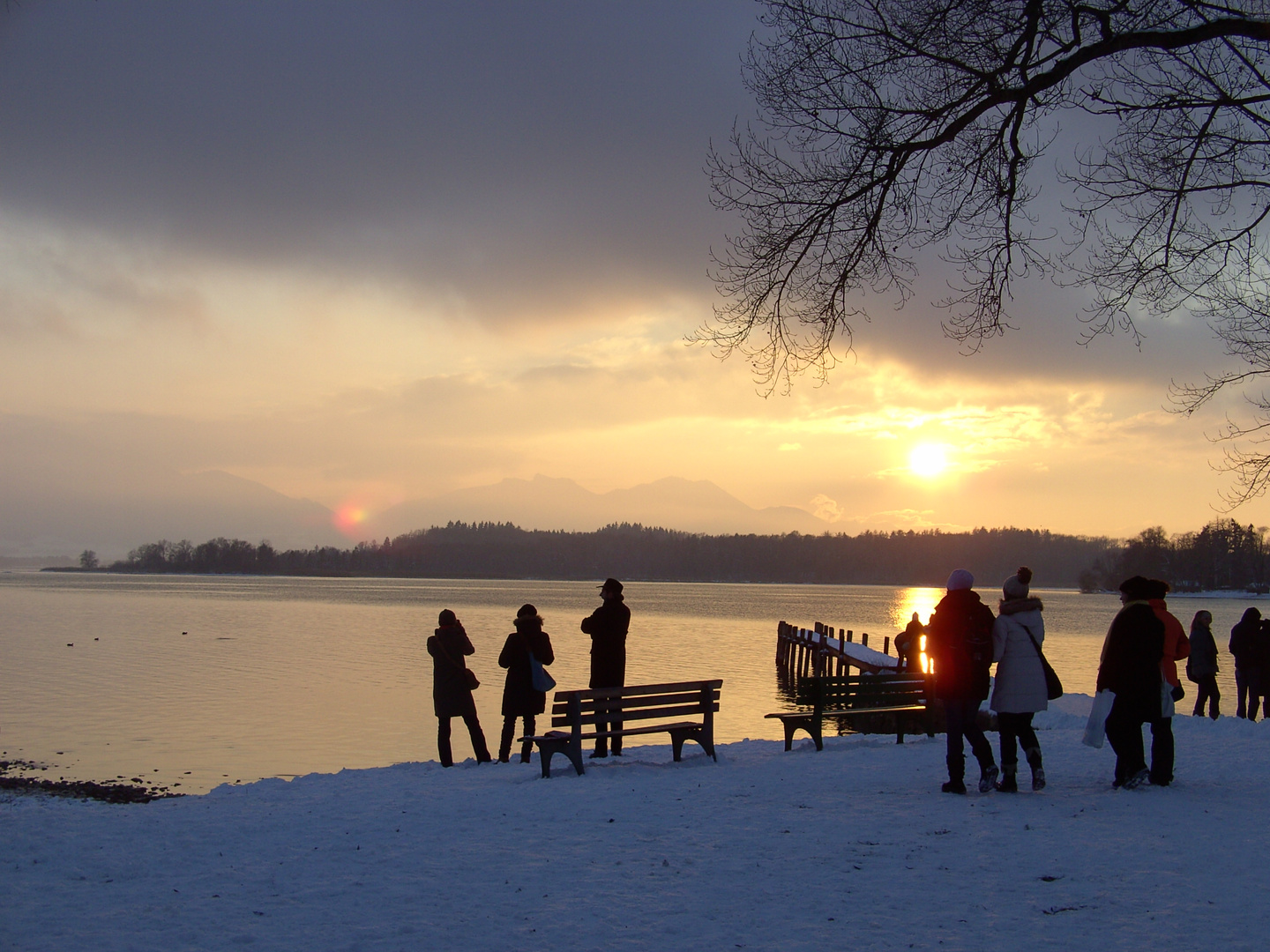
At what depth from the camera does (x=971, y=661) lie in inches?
317

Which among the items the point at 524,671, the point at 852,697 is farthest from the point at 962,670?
the point at 524,671

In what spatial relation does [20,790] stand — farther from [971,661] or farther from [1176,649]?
[1176,649]

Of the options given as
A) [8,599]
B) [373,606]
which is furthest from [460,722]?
[8,599]

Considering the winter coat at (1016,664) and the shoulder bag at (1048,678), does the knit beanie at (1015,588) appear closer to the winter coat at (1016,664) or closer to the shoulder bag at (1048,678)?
the winter coat at (1016,664)

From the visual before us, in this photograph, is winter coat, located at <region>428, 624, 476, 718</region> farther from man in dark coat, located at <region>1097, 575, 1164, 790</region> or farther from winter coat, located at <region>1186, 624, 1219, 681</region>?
winter coat, located at <region>1186, 624, 1219, 681</region>

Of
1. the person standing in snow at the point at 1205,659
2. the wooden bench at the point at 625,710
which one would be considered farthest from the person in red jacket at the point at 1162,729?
the person standing in snow at the point at 1205,659

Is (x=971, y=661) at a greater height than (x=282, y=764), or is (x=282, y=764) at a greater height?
(x=971, y=661)

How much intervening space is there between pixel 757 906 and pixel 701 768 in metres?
4.90

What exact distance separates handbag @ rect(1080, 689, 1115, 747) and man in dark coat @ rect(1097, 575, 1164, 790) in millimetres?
50

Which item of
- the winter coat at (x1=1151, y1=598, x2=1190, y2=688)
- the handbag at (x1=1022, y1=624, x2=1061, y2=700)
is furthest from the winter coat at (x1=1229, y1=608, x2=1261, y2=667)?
the handbag at (x1=1022, y1=624, x2=1061, y2=700)

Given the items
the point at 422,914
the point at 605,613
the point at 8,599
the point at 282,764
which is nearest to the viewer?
the point at 422,914

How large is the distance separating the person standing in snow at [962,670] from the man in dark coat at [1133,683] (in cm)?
104

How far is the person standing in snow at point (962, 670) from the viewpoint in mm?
8078

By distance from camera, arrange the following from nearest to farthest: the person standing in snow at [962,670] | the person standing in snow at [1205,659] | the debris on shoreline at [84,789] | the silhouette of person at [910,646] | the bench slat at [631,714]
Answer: the person standing in snow at [962,670]
the bench slat at [631,714]
the debris on shoreline at [84,789]
the person standing in snow at [1205,659]
the silhouette of person at [910,646]
